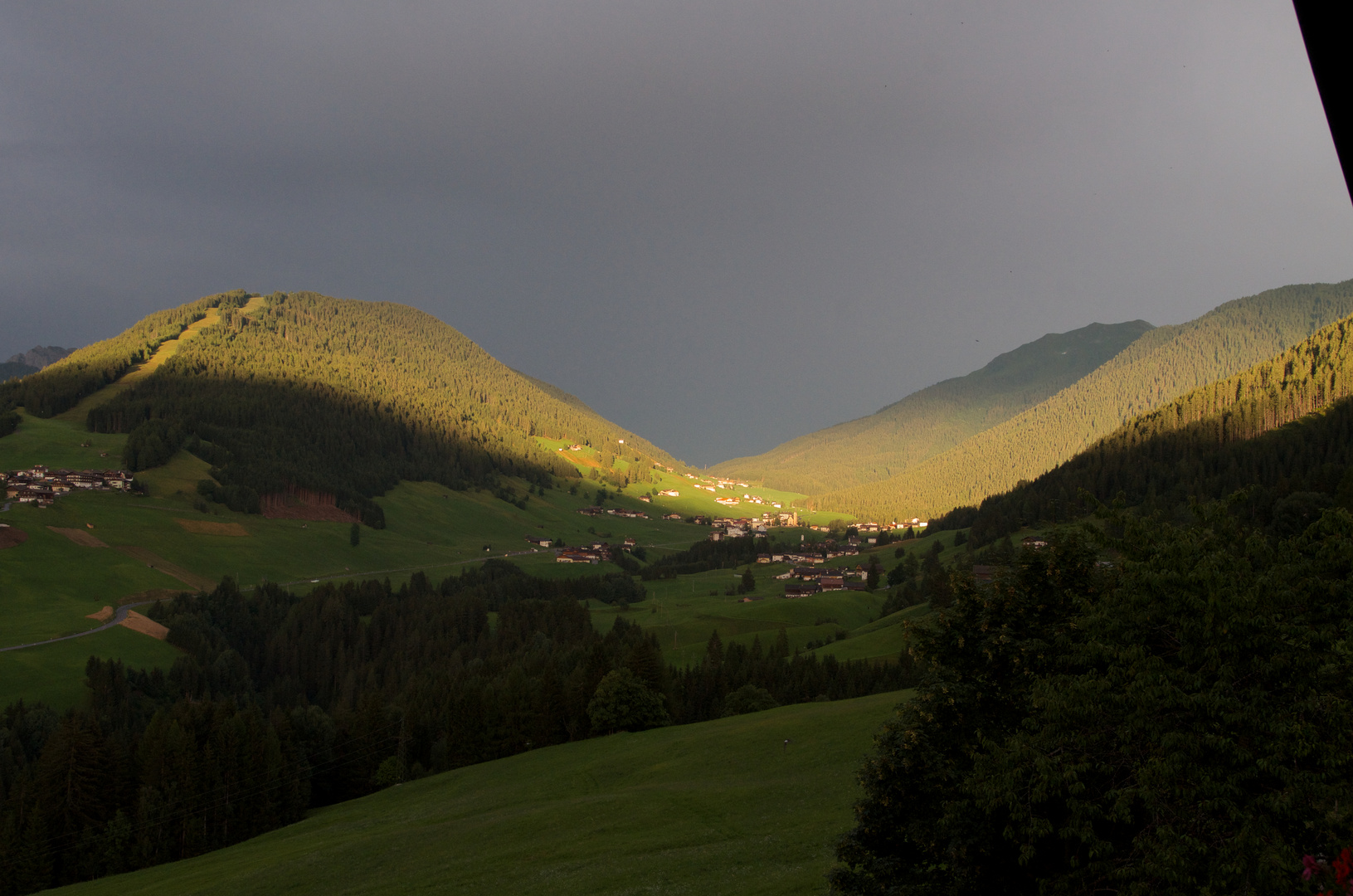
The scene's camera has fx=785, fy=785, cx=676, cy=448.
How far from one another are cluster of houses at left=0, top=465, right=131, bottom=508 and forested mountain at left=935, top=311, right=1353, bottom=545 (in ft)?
660

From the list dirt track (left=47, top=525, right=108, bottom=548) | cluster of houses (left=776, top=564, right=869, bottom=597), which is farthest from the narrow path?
cluster of houses (left=776, top=564, right=869, bottom=597)

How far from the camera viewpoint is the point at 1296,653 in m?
17.8

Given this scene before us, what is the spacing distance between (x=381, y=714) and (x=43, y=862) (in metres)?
29.8

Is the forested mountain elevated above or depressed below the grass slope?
above

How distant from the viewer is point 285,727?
7819 centimetres

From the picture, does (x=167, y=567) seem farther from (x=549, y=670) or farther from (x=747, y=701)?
(x=747, y=701)

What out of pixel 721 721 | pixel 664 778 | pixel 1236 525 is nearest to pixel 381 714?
pixel 721 721

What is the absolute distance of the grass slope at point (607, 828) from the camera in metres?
33.1

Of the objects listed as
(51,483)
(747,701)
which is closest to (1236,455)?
(747,701)

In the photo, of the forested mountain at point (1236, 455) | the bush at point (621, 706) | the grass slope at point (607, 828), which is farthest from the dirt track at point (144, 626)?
the forested mountain at point (1236, 455)

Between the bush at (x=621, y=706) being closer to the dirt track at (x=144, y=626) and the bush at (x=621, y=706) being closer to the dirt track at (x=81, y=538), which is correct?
the dirt track at (x=144, y=626)

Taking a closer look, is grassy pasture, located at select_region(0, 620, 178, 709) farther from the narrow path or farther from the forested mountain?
the forested mountain

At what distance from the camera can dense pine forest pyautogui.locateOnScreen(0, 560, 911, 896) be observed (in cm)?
6612

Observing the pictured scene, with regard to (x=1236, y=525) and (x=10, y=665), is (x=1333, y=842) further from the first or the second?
(x=10, y=665)
